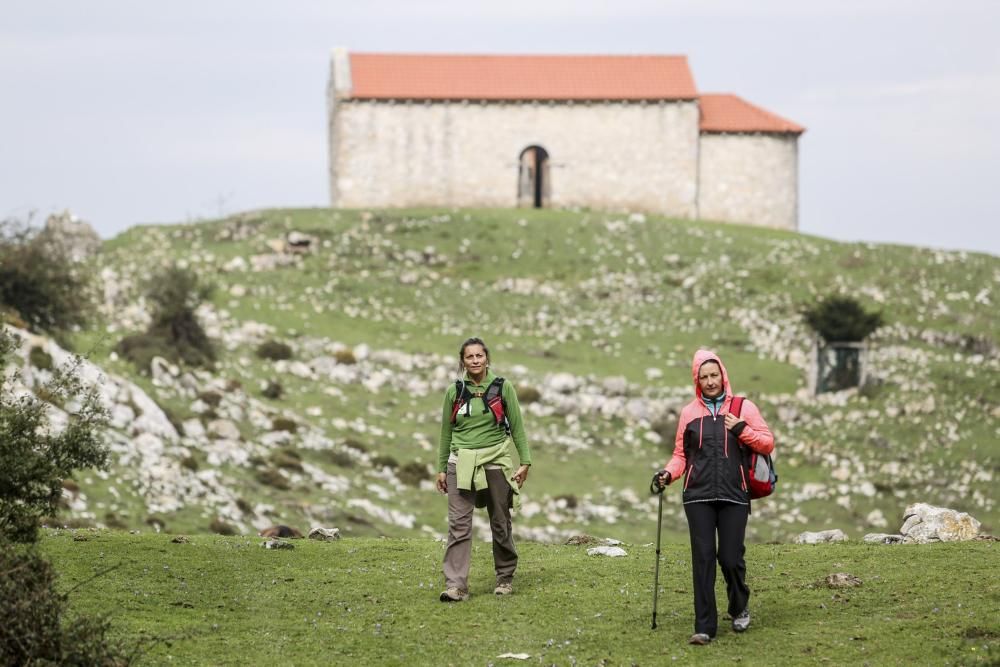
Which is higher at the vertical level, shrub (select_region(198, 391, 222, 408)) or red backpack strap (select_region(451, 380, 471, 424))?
red backpack strap (select_region(451, 380, 471, 424))

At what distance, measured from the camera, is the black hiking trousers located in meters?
12.0

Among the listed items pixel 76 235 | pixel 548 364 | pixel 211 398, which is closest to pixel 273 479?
pixel 211 398

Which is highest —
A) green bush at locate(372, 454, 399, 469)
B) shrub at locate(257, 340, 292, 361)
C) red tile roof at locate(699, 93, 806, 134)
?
red tile roof at locate(699, 93, 806, 134)

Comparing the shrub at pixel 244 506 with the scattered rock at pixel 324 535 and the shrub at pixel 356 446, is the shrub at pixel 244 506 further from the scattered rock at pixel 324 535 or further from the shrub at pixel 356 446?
the scattered rock at pixel 324 535

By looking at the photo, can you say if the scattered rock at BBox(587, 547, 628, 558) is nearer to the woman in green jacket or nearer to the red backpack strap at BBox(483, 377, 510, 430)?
the woman in green jacket

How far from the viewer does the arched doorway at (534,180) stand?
74.1 meters

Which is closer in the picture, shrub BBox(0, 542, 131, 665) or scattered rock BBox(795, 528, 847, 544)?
shrub BBox(0, 542, 131, 665)

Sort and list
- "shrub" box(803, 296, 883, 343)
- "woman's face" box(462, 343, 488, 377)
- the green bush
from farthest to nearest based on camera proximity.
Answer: "shrub" box(803, 296, 883, 343) → the green bush → "woman's face" box(462, 343, 488, 377)

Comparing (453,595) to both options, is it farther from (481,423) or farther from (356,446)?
(356,446)

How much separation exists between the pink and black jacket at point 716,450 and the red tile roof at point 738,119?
63.5 m

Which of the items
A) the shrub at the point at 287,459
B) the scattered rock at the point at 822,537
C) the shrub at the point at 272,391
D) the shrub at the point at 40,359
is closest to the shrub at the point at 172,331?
the shrub at the point at 272,391

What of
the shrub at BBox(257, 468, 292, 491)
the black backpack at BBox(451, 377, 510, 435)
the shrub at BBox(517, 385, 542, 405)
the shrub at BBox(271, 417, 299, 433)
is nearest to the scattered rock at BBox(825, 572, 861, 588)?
the black backpack at BBox(451, 377, 510, 435)

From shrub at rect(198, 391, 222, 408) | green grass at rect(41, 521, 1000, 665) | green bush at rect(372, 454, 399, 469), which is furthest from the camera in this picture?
shrub at rect(198, 391, 222, 408)

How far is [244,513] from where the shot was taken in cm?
3027
